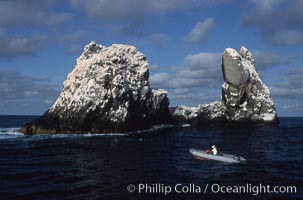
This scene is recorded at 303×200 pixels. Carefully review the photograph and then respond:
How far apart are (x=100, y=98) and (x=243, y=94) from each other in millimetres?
46385

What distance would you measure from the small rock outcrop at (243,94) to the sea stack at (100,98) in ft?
90.9

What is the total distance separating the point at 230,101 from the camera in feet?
336

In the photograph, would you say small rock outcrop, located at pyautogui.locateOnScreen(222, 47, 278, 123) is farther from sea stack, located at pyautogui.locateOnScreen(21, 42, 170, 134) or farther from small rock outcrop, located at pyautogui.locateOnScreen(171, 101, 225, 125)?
sea stack, located at pyautogui.locateOnScreen(21, 42, 170, 134)

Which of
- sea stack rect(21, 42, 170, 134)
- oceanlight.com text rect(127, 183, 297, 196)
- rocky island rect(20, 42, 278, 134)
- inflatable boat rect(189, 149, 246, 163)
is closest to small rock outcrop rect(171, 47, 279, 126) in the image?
rocky island rect(20, 42, 278, 134)

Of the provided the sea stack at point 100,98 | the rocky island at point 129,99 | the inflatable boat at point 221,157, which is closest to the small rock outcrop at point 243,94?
the rocky island at point 129,99

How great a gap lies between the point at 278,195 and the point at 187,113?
3450 inches

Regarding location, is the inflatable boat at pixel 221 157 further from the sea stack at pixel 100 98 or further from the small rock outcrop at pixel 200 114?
the small rock outcrop at pixel 200 114

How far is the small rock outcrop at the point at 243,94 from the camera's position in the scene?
102m

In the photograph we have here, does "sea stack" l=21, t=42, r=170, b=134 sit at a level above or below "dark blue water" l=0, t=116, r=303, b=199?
above

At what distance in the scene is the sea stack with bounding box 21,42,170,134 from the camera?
72812mm

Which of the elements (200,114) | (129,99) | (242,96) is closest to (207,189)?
(129,99)

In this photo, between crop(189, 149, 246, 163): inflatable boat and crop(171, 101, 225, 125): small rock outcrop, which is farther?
crop(171, 101, 225, 125): small rock outcrop

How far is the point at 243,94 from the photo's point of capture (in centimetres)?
10169

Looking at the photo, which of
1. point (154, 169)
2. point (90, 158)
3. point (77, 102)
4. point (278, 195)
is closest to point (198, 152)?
point (154, 169)
